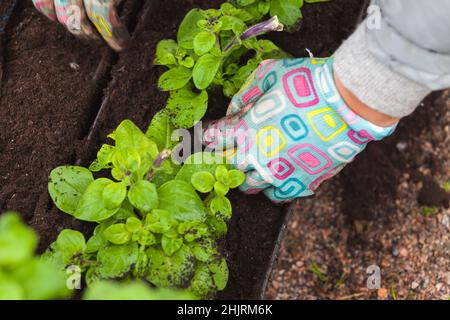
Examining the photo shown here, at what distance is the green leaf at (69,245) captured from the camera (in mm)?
1064

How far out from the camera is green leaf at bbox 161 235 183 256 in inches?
41.8

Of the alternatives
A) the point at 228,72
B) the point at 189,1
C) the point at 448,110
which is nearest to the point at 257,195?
the point at 228,72

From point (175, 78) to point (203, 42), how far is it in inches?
5.4

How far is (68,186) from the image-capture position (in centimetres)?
115

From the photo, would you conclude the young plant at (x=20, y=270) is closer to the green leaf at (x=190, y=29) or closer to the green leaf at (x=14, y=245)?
the green leaf at (x=14, y=245)

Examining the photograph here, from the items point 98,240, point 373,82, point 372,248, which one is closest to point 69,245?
point 98,240

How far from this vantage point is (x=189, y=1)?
1.49 meters

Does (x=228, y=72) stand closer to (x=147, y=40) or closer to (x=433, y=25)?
(x=147, y=40)

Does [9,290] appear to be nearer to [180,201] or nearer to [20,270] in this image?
A: [20,270]

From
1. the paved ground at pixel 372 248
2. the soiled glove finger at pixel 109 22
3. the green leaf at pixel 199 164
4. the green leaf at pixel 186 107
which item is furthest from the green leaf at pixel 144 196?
the paved ground at pixel 372 248

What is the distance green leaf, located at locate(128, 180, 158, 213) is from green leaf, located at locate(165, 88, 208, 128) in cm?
23

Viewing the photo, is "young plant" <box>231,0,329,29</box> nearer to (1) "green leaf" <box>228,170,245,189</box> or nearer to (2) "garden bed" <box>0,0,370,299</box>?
(2) "garden bed" <box>0,0,370,299</box>

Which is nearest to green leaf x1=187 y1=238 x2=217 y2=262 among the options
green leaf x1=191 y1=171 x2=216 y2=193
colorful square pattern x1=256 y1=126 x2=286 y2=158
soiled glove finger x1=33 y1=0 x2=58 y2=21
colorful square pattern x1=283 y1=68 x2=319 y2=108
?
green leaf x1=191 y1=171 x2=216 y2=193

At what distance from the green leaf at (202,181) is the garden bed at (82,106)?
0.13m
